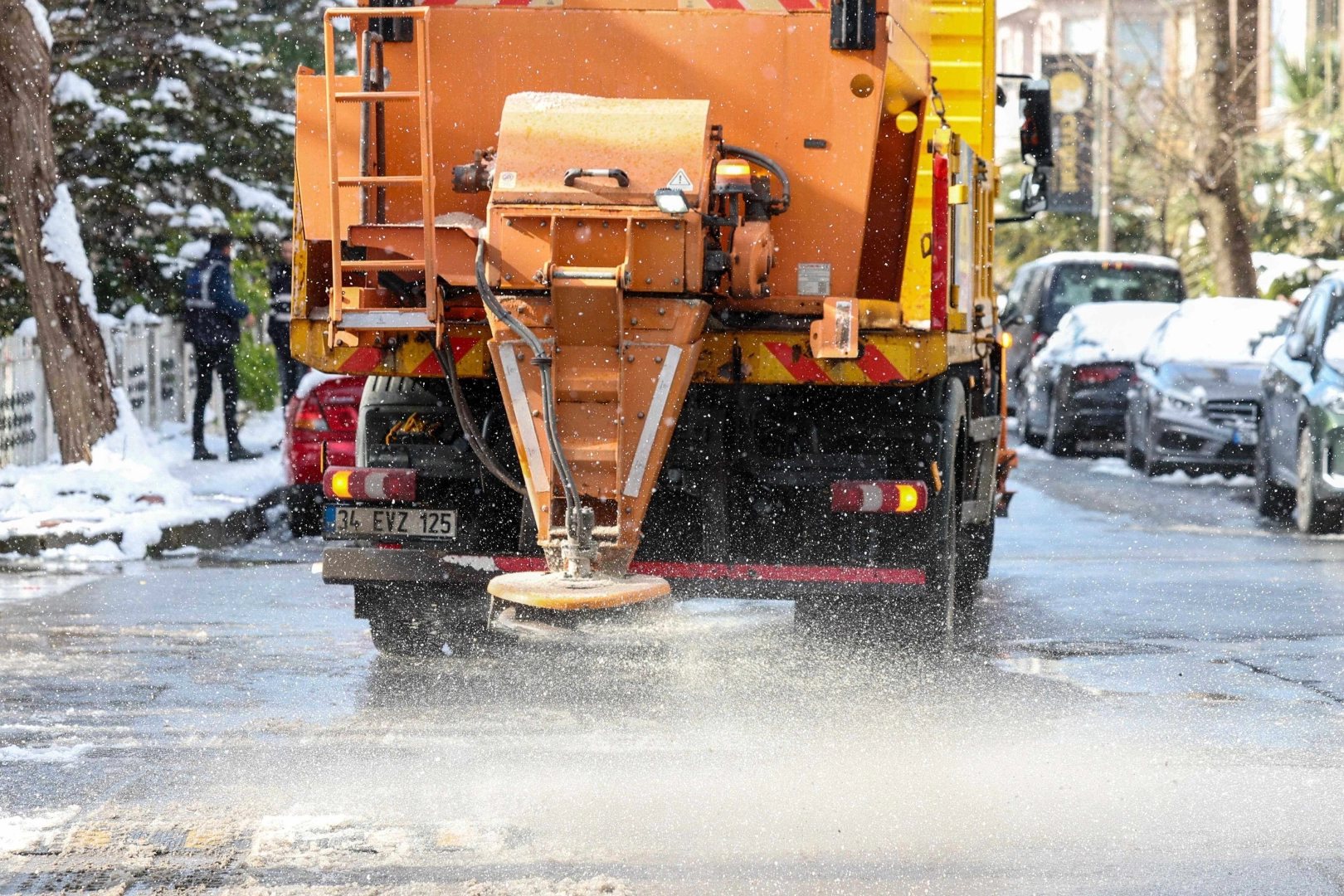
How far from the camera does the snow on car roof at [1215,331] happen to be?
734 inches

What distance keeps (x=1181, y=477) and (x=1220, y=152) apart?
10.5 metres

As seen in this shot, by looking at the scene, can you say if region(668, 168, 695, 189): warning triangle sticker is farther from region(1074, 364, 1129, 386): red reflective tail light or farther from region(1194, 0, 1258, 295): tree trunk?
region(1194, 0, 1258, 295): tree trunk

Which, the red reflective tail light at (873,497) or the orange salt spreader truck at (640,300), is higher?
the orange salt spreader truck at (640,300)

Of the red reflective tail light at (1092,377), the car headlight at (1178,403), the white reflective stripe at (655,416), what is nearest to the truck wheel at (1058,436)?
the red reflective tail light at (1092,377)

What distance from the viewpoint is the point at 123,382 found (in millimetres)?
20438

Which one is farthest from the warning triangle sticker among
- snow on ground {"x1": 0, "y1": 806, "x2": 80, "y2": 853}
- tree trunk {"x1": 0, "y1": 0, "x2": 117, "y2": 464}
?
tree trunk {"x1": 0, "y1": 0, "x2": 117, "y2": 464}

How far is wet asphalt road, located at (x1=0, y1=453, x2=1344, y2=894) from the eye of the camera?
555cm

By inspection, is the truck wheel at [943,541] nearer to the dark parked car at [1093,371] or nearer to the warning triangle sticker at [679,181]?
the warning triangle sticker at [679,181]

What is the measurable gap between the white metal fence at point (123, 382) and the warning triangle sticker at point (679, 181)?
10.3 m

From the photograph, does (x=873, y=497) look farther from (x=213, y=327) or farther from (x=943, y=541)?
(x=213, y=327)

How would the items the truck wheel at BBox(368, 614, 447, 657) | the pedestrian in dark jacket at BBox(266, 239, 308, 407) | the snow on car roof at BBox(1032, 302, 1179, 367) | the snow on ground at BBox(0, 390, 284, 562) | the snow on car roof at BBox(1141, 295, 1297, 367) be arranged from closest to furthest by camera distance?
the truck wheel at BBox(368, 614, 447, 657) < the snow on ground at BBox(0, 390, 284, 562) < the pedestrian in dark jacket at BBox(266, 239, 308, 407) < the snow on car roof at BBox(1141, 295, 1297, 367) < the snow on car roof at BBox(1032, 302, 1179, 367)

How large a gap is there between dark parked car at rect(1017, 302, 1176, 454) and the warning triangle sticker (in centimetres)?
1403

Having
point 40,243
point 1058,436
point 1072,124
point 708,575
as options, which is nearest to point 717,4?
point 708,575

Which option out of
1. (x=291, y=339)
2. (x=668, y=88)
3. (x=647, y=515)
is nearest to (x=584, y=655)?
(x=647, y=515)
